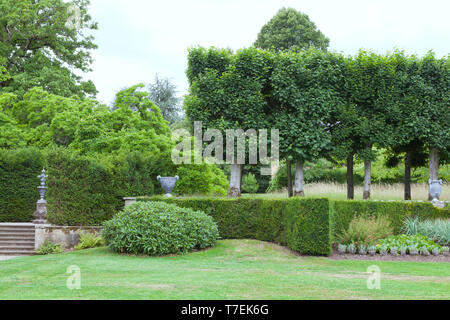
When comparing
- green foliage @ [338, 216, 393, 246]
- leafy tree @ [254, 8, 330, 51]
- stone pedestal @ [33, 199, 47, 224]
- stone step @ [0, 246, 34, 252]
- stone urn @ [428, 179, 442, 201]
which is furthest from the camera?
leafy tree @ [254, 8, 330, 51]

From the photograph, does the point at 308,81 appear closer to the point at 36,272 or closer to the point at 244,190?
the point at 36,272

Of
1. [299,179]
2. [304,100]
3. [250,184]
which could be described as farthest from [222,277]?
[250,184]

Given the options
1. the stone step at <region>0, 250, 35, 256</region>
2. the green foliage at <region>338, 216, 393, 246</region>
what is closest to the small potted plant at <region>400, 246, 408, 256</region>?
the green foliage at <region>338, 216, 393, 246</region>

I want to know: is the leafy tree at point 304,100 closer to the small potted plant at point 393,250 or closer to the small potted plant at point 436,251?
the small potted plant at point 393,250

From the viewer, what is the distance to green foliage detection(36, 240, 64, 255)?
1399cm

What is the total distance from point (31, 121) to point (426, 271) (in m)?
21.0

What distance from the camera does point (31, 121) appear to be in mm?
22891

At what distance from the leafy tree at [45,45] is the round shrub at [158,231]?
1682 cm

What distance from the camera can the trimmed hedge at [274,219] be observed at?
11266 millimetres

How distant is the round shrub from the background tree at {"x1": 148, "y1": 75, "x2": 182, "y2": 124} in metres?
22.4

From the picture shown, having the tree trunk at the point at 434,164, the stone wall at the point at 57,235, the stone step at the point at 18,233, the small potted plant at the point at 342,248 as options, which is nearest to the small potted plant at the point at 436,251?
the small potted plant at the point at 342,248

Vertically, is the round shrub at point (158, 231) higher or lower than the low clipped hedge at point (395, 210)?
lower

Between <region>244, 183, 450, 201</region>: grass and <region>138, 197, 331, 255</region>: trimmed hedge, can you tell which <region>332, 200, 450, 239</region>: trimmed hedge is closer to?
<region>138, 197, 331, 255</region>: trimmed hedge
